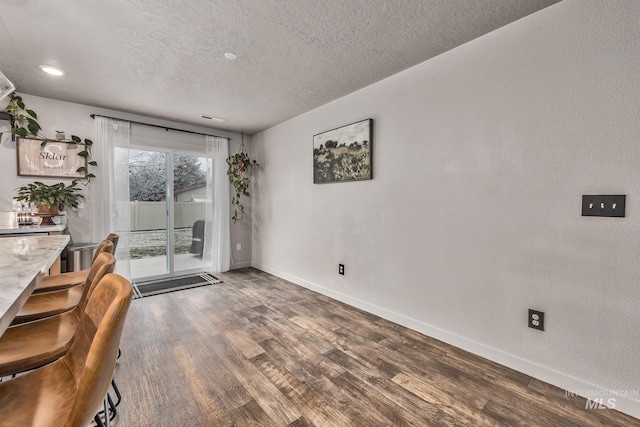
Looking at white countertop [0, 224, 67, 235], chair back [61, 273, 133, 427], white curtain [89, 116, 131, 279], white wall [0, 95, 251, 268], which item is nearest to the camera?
chair back [61, 273, 133, 427]

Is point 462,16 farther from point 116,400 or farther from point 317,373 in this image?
point 116,400

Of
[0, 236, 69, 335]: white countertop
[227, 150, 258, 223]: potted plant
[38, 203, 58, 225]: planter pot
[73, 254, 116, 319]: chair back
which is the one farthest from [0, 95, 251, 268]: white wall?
[73, 254, 116, 319]: chair back

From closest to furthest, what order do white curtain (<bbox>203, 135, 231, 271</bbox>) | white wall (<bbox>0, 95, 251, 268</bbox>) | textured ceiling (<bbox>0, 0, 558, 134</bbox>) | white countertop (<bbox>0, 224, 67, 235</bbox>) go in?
textured ceiling (<bbox>0, 0, 558, 134</bbox>), white countertop (<bbox>0, 224, 67, 235</bbox>), white wall (<bbox>0, 95, 251, 268</bbox>), white curtain (<bbox>203, 135, 231, 271</bbox>)

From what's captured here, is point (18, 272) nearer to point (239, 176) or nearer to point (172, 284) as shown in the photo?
point (172, 284)

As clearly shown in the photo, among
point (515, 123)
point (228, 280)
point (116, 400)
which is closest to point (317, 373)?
point (116, 400)

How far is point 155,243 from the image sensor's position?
4.20 m

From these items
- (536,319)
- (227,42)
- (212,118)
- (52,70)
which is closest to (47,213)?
(52,70)

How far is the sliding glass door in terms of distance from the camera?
4.00 m

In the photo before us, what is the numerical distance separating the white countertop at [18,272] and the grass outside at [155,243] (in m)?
2.28

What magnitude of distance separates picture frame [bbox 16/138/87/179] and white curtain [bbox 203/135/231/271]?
5.29 ft

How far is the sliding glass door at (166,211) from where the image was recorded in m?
4.00

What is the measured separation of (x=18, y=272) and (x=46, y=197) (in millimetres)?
2658

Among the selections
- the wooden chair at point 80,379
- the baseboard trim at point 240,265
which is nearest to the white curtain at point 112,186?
the baseboard trim at point 240,265

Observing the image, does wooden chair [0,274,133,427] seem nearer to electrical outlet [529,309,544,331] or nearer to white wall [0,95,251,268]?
electrical outlet [529,309,544,331]
